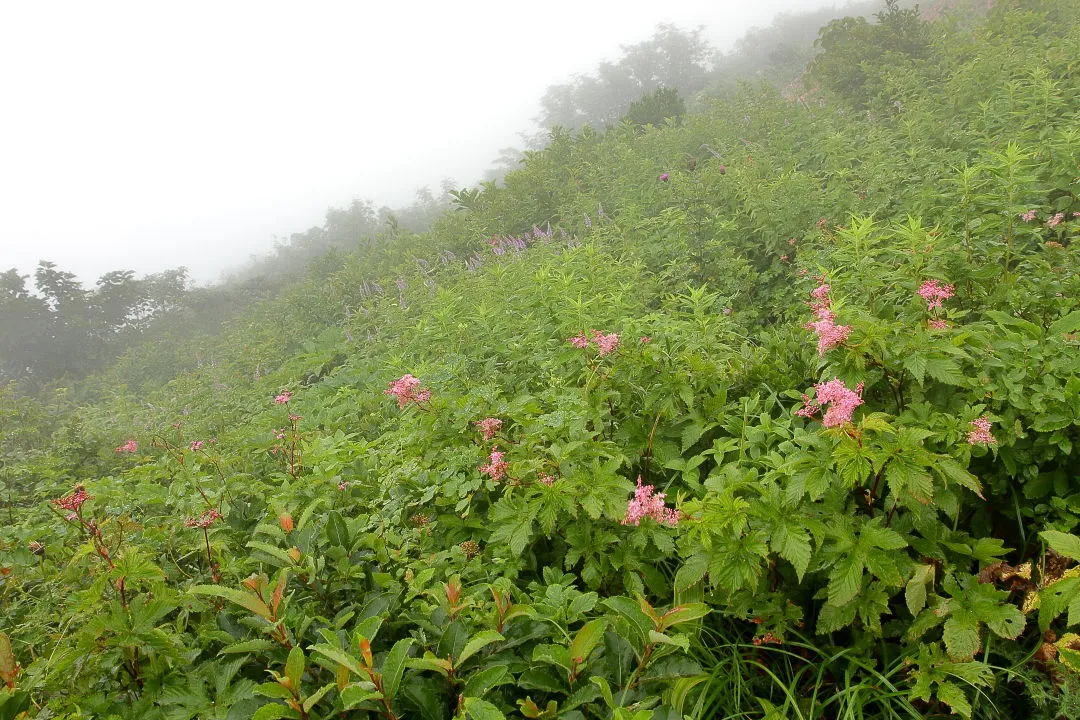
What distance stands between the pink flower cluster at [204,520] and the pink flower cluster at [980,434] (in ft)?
9.21

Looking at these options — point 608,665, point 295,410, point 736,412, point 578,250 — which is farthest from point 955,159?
point 295,410

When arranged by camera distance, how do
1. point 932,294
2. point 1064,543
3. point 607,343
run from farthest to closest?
1. point 607,343
2. point 932,294
3. point 1064,543

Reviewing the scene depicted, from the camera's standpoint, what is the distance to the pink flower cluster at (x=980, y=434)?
169cm

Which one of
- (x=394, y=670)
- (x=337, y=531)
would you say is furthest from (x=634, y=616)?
(x=337, y=531)

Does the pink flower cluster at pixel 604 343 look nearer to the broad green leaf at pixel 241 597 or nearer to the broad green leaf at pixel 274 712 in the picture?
the broad green leaf at pixel 241 597

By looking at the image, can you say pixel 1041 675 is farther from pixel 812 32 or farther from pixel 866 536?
pixel 812 32

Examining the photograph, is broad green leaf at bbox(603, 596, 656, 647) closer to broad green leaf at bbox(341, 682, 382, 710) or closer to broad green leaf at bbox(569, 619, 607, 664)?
broad green leaf at bbox(569, 619, 607, 664)

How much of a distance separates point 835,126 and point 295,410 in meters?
8.33

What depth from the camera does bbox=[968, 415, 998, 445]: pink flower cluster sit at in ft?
5.55

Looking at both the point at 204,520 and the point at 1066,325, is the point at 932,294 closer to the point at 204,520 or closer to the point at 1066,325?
the point at 1066,325

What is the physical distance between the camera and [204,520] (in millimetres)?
2100

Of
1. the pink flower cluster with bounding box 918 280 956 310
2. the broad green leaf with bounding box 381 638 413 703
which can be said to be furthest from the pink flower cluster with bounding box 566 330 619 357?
the broad green leaf with bounding box 381 638 413 703

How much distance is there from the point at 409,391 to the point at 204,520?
1.01 metres

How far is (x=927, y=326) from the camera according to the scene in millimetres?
2080
